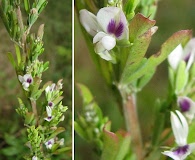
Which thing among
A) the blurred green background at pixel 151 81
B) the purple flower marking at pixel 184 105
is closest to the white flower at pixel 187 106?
the purple flower marking at pixel 184 105

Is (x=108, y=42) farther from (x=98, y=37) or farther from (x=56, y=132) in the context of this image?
(x=56, y=132)

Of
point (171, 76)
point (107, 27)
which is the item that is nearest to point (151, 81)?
point (171, 76)

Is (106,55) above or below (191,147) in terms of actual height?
above

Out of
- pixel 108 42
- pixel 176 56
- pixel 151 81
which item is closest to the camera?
pixel 108 42

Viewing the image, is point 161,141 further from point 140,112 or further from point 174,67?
point 140,112

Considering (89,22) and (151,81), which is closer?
(89,22)

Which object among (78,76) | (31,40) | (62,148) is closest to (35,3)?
(31,40)

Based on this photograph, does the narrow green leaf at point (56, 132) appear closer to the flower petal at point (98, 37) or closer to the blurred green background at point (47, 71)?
the blurred green background at point (47, 71)
